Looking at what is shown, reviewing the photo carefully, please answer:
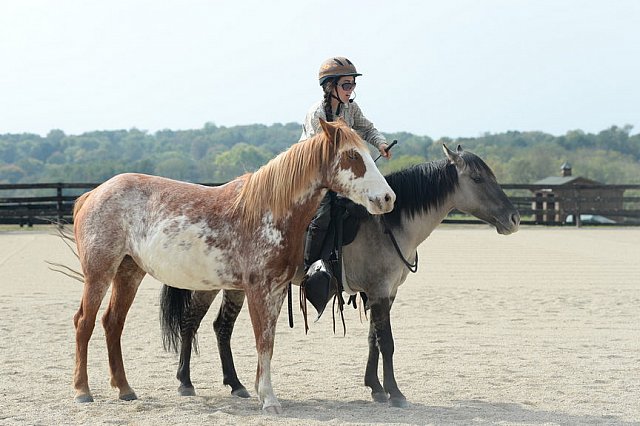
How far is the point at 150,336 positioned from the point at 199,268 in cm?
305

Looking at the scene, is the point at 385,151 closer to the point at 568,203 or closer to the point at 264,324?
the point at 264,324

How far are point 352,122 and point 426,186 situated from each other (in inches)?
29.8

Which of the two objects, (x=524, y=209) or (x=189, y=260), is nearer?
(x=189, y=260)

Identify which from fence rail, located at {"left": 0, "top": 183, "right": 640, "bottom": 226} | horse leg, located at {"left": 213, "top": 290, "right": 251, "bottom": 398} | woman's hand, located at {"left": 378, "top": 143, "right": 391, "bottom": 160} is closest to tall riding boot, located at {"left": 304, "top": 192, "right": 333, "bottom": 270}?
woman's hand, located at {"left": 378, "top": 143, "right": 391, "bottom": 160}

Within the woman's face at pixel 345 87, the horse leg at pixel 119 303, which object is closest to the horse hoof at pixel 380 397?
the horse leg at pixel 119 303

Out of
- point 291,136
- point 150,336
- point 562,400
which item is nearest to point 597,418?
point 562,400

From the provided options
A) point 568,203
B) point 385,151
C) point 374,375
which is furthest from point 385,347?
point 568,203

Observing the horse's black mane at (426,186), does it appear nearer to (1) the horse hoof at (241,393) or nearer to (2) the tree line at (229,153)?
(1) the horse hoof at (241,393)

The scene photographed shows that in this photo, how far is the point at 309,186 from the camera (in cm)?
544

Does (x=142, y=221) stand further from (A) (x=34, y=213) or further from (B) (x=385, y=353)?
(A) (x=34, y=213)

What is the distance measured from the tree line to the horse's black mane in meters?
29.9

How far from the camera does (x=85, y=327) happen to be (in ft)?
18.7

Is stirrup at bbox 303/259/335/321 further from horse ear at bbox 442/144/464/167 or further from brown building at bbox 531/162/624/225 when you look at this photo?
brown building at bbox 531/162/624/225

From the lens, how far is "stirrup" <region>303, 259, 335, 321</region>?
565 cm
